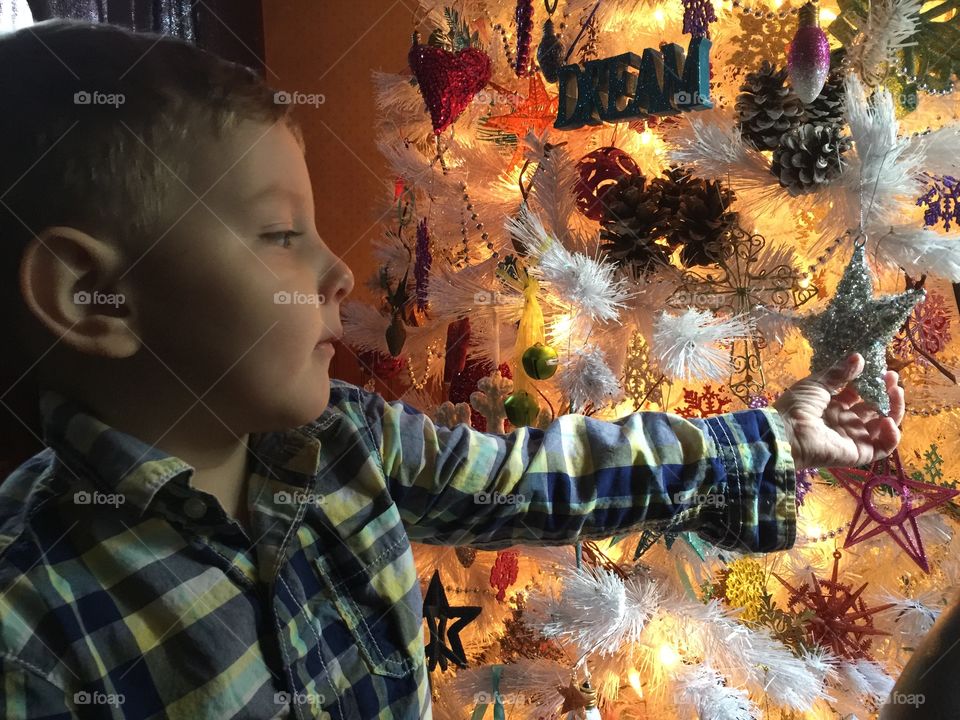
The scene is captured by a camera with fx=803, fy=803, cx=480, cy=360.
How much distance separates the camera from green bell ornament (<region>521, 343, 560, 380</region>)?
0.97 meters

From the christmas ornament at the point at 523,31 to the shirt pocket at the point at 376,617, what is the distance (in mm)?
714

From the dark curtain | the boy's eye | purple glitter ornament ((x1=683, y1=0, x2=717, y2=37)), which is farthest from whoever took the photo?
the dark curtain

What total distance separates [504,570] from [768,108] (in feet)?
2.44

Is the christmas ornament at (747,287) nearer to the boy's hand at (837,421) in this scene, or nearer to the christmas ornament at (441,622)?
the boy's hand at (837,421)

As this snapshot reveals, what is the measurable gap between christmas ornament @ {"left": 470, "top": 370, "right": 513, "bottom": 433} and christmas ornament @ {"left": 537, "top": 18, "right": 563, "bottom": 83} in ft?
1.37

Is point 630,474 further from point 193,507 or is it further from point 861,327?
point 193,507

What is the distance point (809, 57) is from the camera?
78 cm

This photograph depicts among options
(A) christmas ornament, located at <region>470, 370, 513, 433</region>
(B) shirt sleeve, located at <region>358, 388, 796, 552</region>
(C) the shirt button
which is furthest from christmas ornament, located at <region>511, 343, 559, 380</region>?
(C) the shirt button

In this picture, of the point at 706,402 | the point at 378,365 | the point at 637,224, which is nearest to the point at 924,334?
the point at 706,402

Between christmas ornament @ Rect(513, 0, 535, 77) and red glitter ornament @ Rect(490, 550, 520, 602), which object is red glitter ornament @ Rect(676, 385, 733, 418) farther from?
christmas ornament @ Rect(513, 0, 535, 77)

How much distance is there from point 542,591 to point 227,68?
2.46 ft

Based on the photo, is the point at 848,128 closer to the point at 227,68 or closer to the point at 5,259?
the point at 227,68

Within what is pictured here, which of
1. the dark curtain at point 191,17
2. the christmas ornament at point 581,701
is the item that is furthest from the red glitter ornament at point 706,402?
the dark curtain at point 191,17

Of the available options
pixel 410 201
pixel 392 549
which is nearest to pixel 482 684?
pixel 392 549
